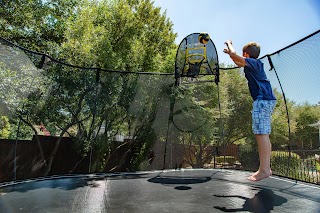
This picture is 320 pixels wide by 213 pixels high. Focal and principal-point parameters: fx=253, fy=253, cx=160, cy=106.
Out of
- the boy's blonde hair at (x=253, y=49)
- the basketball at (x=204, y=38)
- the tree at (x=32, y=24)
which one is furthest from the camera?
the tree at (x=32, y=24)

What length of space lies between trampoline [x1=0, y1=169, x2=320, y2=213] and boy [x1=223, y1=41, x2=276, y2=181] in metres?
0.24

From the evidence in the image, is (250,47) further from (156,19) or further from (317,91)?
(156,19)

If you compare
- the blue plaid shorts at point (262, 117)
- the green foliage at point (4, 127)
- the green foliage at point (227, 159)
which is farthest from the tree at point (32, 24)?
the blue plaid shorts at point (262, 117)

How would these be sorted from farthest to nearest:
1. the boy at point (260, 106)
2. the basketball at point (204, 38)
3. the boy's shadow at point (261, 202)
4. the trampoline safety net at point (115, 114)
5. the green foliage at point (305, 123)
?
the basketball at point (204, 38), the green foliage at point (305, 123), the trampoline safety net at point (115, 114), the boy at point (260, 106), the boy's shadow at point (261, 202)

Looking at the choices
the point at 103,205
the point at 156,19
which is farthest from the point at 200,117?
the point at 156,19

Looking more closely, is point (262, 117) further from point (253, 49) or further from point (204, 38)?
point (204, 38)

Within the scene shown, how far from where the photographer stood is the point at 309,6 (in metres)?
0.75

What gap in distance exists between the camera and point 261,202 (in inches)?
64.8

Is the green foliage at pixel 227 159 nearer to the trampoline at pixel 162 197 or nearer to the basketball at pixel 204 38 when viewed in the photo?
the trampoline at pixel 162 197

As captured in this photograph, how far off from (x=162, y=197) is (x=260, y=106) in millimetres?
957

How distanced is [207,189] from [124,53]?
12.1 feet

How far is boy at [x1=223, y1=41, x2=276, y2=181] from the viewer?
1.77 metres

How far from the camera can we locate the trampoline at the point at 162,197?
1464 millimetres

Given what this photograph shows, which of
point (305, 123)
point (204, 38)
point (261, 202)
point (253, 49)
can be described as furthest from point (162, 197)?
point (305, 123)
